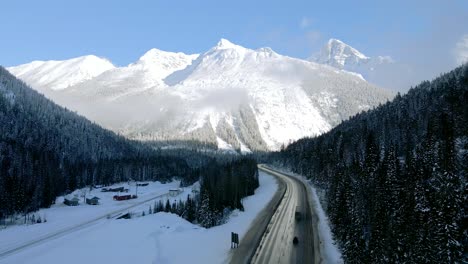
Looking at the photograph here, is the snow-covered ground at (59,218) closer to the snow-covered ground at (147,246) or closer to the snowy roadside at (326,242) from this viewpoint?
the snow-covered ground at (147,246)

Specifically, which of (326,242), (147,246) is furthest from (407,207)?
(147,246)

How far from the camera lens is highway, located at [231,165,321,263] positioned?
4291 cm

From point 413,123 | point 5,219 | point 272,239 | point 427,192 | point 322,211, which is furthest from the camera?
point 413,123

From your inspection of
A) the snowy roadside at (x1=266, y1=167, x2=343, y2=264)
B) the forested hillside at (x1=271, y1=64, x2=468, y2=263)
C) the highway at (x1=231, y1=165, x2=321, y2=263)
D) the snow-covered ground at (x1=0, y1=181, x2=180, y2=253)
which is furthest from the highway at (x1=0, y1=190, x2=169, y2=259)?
the forested hillside at (x1=271, y1=64, x2=468, y2=263)

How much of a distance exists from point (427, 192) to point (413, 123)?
87.7m

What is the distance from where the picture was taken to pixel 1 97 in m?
200

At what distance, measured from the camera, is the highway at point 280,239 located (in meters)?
42.9

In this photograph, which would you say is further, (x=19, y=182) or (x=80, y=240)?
(x=19, y=182)

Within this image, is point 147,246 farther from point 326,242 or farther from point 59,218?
point 59,218

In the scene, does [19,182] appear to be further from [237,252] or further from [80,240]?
[237,252]

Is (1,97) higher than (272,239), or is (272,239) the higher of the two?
(1,97)

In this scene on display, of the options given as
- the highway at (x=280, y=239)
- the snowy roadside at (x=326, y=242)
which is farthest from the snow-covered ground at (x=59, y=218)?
the snowy roadside at (x=326, y=242)

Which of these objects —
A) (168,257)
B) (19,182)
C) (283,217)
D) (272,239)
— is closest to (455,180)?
(272,239)

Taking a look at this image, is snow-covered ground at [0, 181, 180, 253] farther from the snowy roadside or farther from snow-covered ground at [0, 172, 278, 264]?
the snowy roadside
